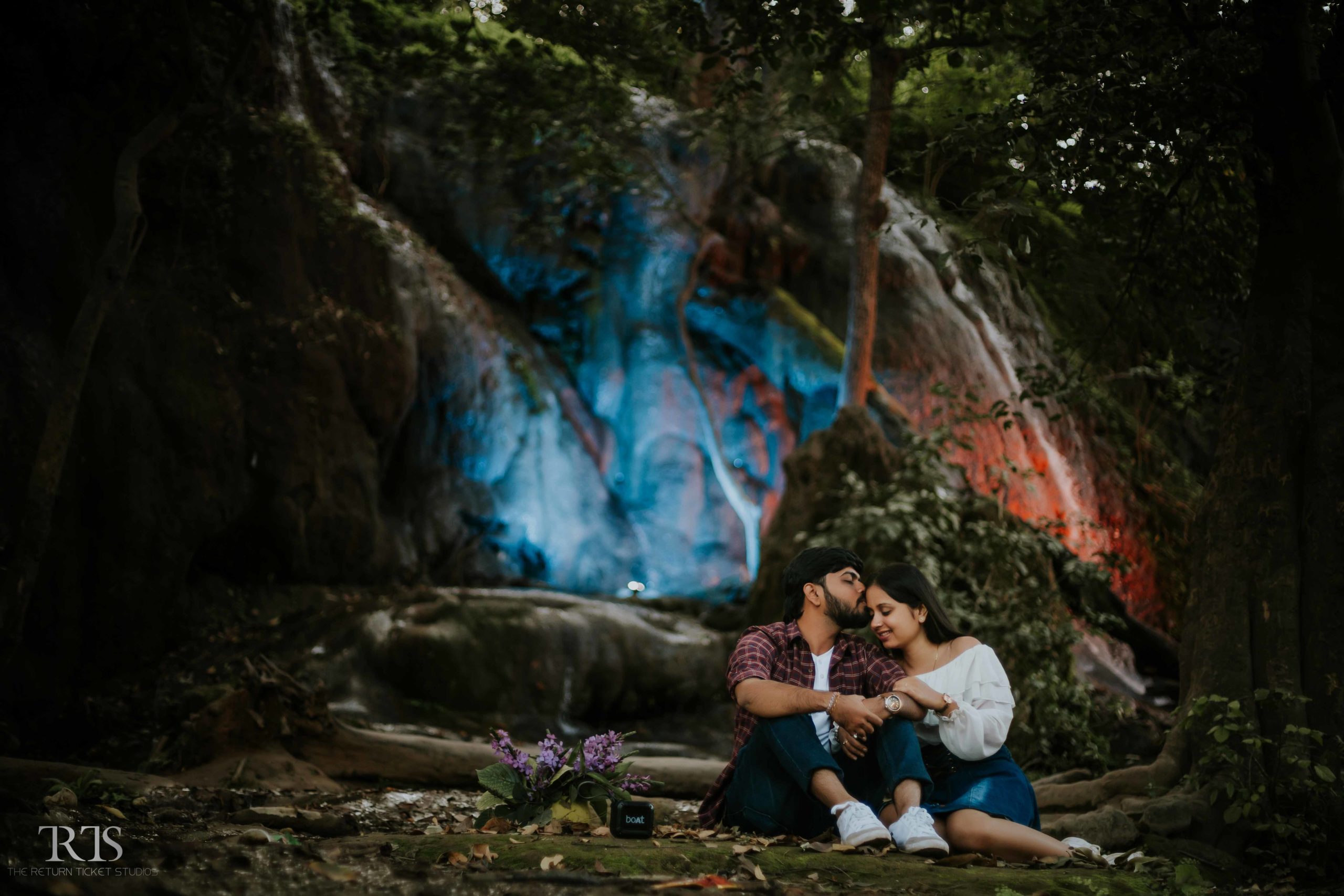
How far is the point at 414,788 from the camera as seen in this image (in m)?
6.88

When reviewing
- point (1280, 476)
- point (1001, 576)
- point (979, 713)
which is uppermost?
point (1280, 476)

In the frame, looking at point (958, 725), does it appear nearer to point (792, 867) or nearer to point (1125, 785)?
point (792, 867)

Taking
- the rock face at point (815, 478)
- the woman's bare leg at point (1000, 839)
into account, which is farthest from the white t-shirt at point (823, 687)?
the rock face at point (815, 478)

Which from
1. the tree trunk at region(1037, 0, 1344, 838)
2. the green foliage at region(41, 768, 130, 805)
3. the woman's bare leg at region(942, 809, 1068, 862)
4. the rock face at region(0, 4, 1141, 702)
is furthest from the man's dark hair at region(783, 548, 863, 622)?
the green foliage at region(41, 768, 130, 805)

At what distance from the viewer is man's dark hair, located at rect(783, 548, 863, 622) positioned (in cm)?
432

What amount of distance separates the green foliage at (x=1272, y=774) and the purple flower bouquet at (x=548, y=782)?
2861 mm

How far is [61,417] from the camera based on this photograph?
6.34 meters

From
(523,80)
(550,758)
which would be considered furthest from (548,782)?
(523,80)

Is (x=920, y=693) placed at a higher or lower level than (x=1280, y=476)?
lower

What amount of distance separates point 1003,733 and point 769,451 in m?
14.3

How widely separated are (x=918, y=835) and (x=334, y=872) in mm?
2074

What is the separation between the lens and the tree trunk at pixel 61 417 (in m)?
6.02

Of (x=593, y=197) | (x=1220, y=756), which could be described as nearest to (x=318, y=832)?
(x=1220, y=756)

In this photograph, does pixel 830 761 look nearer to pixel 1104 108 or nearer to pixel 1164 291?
pixel 1104 108
